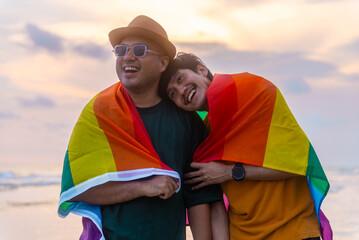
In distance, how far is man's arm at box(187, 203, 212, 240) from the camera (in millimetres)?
3107

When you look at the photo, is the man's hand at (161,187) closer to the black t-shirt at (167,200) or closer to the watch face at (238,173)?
the black t-shirt at (167,200)

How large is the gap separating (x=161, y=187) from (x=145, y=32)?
1054 millimetres

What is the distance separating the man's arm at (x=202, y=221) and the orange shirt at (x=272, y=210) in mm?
194

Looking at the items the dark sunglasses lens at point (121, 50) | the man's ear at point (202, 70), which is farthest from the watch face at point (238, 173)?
the dark sunglasses lens at point (121, 50)

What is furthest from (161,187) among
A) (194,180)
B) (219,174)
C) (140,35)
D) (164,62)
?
(140,35)

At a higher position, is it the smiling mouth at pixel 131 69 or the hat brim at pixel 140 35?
the hat brim at pixel 140 35

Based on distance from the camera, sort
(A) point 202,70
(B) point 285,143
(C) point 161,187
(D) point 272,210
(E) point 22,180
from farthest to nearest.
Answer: (E) point 22,180
(A) point 202,70
(B) point 285,143
(D) point 272,210
(C) point 161,187

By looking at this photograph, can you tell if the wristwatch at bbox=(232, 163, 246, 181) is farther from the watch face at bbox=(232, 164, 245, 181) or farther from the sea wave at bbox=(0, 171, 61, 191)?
the sea wave at bbox=(0, 171, 61, 191)

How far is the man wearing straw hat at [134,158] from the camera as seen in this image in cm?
289

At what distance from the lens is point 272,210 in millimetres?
2912

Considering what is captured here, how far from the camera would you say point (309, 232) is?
2916mm

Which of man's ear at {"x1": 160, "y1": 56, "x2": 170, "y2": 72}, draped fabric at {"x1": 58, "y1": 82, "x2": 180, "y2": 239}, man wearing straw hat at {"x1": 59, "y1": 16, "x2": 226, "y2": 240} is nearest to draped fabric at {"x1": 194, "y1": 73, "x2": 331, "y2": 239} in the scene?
man wearing straw hat at {"x1": 59, "y1": 16, "x2": 226, "y2": 240}

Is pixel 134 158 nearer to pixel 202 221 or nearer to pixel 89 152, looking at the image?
pixel 89 152

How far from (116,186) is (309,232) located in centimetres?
131
